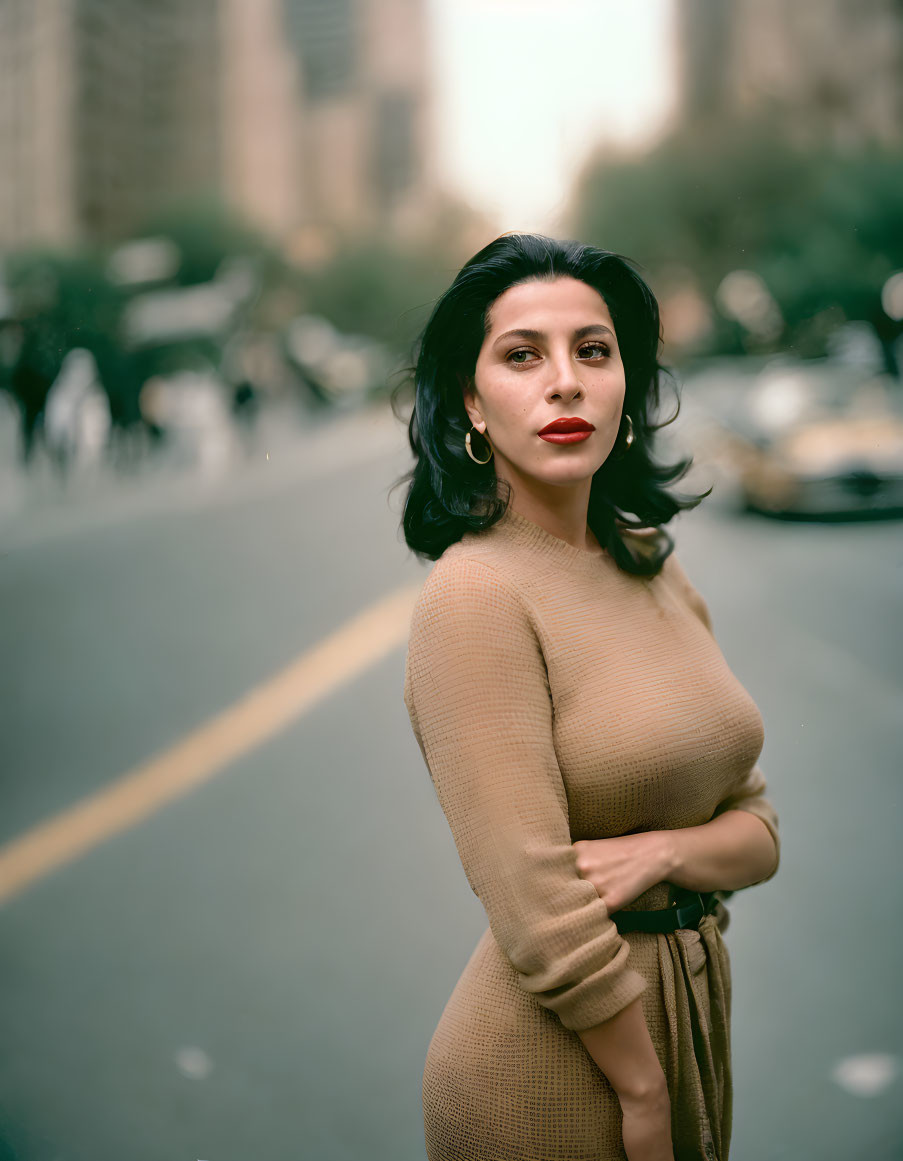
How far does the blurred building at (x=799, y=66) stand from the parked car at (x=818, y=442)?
10.3 ft

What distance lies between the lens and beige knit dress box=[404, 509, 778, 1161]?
3.04ft

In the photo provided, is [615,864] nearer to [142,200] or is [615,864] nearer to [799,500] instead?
[799,500]

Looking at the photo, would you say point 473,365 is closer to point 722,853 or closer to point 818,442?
point 722,853

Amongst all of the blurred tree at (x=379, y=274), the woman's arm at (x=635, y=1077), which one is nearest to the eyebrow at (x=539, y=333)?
the woman's arm at (x=635, y=1077)

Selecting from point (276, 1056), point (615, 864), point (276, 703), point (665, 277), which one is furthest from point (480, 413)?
point (665, 277)

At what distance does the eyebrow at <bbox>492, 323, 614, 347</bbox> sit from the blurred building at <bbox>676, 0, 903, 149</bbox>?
8.06 metres

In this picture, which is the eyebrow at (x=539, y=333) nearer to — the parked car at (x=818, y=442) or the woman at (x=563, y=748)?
the woman at (x=563, y=748)

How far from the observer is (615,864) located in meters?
0.99

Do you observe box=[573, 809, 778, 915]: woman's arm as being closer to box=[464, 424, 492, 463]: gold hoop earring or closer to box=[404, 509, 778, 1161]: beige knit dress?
box=[404, 509, 778, 1161]: beige knit dress

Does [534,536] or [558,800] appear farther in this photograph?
[534,536]

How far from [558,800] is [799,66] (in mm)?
12467

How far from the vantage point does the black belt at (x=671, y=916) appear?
105 centimetres

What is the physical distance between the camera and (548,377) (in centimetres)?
106

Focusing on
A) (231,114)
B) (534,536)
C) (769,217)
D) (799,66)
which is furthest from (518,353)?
(799,66)
